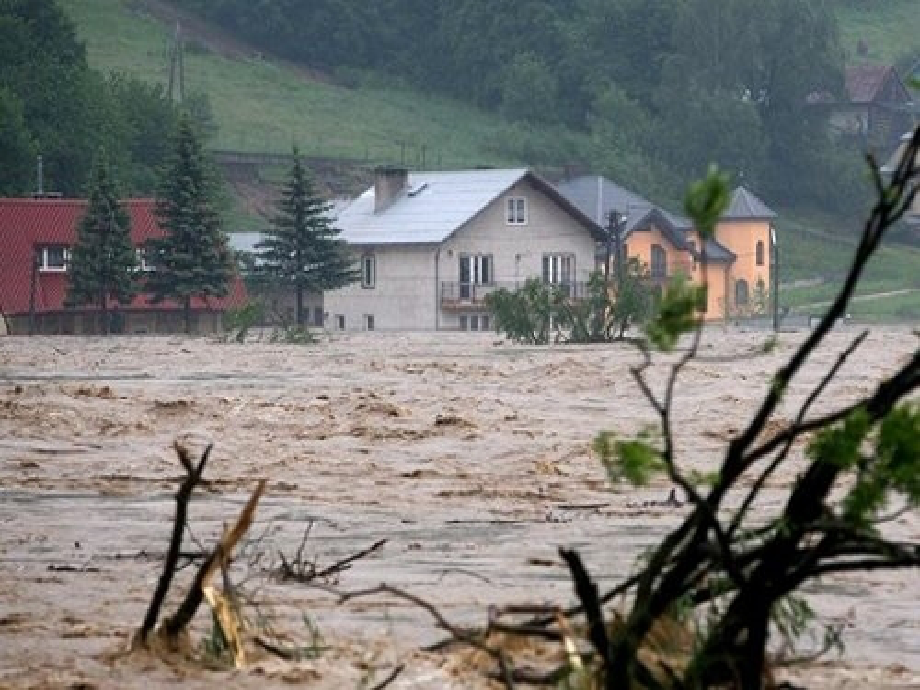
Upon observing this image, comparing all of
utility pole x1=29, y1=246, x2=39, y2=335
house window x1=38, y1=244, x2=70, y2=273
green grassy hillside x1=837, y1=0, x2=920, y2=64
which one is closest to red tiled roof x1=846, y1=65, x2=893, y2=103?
green grassy hillside x1=837, y1=0, x2=920, y2=64

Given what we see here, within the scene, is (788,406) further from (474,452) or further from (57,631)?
(57,631)

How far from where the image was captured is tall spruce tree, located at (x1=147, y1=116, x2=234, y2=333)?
234ft

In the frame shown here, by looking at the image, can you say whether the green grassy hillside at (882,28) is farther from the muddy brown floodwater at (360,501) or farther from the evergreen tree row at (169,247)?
the muddy brown floodwater at (360,501)

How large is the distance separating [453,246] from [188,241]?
44.2 feet

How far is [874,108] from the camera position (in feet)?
427

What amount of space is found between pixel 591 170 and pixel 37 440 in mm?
98742

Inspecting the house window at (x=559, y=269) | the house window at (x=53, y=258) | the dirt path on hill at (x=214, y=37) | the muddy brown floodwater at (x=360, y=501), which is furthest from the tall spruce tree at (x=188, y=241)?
the dirt path on hill at (x=214, y=37)

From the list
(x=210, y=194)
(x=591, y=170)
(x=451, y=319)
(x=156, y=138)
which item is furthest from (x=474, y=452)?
(x=591, y=170)

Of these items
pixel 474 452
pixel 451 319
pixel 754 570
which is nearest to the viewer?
pixel 754 570

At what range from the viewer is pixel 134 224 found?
7912 centimetres

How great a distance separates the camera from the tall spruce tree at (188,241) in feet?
234

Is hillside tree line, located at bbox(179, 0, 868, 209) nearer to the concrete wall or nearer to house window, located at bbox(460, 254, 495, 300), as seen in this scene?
house window, located at bbox(460, 254, 495, 300)

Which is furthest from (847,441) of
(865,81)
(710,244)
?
(865,81)

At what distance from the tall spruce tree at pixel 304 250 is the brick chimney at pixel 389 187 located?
5.42m
